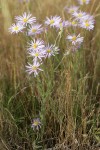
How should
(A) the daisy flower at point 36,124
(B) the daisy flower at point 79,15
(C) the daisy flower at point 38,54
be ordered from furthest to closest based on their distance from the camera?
(B) the daisy flower at point 79,15 → (A) the daisy flower at point 36,124 → (C) the daisy flower at point 38,54

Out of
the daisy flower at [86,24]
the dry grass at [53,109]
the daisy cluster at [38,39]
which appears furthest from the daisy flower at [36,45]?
the daisy flower at [86,24]

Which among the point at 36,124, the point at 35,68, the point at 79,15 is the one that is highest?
the point at 79,15

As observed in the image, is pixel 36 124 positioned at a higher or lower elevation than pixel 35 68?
lower

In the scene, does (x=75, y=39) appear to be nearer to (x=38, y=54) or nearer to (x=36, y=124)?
(x=38, y=54)

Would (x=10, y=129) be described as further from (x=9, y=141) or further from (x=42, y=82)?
(x=42, y=82)

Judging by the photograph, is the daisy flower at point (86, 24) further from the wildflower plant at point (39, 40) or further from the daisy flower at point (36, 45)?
the daisy flower at point (36, 45)

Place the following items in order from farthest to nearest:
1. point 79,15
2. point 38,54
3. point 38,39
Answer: point 79,15
point 38,39
point 38,54

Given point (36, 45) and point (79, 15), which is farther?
point (79, 15)

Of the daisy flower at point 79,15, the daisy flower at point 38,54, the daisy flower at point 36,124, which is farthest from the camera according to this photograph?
the daisy flower at point 79,15

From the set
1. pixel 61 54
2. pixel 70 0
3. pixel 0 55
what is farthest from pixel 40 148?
pixel 70 0

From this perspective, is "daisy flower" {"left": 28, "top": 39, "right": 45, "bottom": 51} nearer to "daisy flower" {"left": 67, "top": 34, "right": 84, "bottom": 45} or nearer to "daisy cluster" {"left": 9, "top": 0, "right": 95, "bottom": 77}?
"daisy cluster" {"left": 9, "top": 0, "right": 95, "bottom": 77}

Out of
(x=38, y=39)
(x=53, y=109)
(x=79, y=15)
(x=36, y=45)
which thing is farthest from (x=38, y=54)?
(x=79, y=15)
